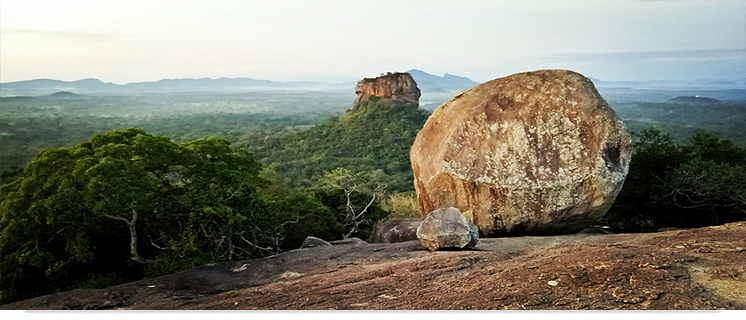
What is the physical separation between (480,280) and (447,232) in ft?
5.30

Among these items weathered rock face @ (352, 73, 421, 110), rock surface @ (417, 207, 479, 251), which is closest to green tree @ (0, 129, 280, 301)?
rock surface @ (417, 207, 479, 251)

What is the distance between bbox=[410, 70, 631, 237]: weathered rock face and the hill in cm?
99

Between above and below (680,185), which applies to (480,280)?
above

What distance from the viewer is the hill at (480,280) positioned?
4398 millimetres

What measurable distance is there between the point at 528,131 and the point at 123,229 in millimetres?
6687

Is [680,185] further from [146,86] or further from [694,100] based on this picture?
[146,86]

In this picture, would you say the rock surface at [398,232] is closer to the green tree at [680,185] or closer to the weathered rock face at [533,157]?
the weathered rock face at [533,157]

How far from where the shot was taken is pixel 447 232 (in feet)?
21.6

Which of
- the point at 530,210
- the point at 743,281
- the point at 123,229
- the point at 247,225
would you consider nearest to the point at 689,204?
the point at 530,210

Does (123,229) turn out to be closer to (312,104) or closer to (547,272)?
(547,272)

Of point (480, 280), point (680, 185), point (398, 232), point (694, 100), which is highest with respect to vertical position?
point (694, 100)

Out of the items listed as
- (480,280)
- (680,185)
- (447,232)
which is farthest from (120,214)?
(680,185)

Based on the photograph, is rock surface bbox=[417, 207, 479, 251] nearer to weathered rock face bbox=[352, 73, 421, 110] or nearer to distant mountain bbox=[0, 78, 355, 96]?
distant mountain bbox=[0, 78, 355, 96]

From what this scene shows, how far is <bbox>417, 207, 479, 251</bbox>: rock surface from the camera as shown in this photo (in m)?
6.56
